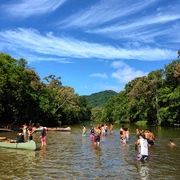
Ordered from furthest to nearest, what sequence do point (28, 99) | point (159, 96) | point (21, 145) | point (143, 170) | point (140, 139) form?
point (159, 96) < point (28, 99) < point (21, 145) < point (140, 139) < point (143, 170)

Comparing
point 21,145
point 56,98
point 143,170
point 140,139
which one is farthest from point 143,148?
point 56,98

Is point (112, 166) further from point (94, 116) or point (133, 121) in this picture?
Result: point (94, 116)

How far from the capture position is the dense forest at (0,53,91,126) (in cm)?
4634

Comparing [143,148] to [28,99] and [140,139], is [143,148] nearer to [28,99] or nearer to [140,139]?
[140,139]

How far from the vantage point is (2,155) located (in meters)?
18.5

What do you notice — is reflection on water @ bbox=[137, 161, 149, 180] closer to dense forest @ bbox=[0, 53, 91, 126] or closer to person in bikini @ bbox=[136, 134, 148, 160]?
person in bikini @ bbox=[136, 134, 148, 160]

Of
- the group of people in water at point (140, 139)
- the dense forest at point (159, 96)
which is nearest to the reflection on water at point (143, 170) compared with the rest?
the group of people in water at point (140, 139)

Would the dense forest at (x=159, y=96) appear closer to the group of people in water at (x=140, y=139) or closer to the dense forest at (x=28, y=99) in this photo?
the dense forest at (x=28, y=99)

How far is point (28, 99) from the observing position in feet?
194

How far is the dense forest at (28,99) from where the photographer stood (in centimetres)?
4634

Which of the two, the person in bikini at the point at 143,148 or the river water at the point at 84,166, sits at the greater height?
the person in bikini at the point at 143,148

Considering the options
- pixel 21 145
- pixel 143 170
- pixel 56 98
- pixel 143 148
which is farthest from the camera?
pixel 56 98

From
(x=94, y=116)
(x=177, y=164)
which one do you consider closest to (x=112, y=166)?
(x=177, y=164)

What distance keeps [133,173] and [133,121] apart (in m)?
83.7
